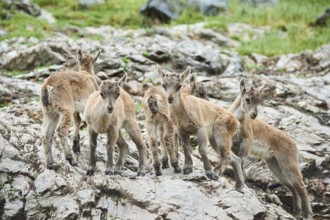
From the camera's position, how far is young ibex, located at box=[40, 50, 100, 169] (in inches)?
452

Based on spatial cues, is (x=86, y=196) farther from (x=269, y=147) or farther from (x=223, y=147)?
(x=269, y=147)

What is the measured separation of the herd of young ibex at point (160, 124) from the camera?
11.2 meters

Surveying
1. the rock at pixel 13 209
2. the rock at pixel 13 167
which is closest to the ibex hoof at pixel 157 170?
the rock at pixel 13 167

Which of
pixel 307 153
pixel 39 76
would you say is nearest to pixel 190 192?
pixel 307 153

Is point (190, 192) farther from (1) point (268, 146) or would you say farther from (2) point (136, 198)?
(1) point (268, 146)

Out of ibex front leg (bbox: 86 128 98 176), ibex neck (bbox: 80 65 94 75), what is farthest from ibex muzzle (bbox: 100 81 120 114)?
ibex neck (bbox: 80 65 94 75)

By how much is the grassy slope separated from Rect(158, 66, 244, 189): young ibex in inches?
506

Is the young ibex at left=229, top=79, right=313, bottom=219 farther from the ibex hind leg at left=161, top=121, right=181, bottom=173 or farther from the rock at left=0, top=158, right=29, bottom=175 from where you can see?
the rock at left=0, top=158, right=29, bottom=175

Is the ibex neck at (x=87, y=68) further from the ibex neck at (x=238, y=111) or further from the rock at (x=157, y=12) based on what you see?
the rock at (x=157, y=12)

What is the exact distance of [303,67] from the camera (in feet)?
77.4

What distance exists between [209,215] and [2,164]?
4.08 metres

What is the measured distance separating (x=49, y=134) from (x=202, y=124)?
3.11 metres

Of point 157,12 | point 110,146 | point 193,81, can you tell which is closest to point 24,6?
point 157,12

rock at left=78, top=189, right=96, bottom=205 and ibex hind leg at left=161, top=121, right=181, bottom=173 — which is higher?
ibex hind leg at left=161, top=121, right=181, bottom=173
